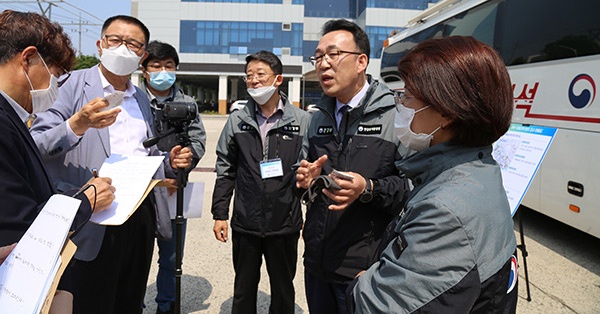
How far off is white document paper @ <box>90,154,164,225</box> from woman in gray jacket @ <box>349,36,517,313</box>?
1219 millimetres

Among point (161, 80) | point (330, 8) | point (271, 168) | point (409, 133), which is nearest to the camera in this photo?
point (409, 133)

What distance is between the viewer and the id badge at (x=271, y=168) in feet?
9.11

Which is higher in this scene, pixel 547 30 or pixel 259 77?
pixel 547 30

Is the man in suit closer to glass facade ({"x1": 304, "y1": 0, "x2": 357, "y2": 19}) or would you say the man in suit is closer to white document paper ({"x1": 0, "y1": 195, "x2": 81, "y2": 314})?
white document paper ({"x1": 0, "y1": 195, "x2": 81, "y2": 314})

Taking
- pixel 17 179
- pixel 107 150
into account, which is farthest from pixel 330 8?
pixel 17 179

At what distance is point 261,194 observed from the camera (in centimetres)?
282

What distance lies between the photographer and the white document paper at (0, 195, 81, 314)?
3.44 ft

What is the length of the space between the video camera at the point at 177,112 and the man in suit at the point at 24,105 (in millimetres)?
577

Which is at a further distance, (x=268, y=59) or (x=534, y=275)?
(x=534, y=275)

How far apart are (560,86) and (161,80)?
15.0 ft

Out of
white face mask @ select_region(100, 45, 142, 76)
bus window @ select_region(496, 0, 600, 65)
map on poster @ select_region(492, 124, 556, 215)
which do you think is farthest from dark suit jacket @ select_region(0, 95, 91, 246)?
bus window @ select_region(496, 0, 600, 65)

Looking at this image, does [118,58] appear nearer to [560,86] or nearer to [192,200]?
[192,200]

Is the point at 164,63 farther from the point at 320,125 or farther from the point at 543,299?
the point at 543,299

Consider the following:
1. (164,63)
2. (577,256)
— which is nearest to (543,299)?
(577,256)
